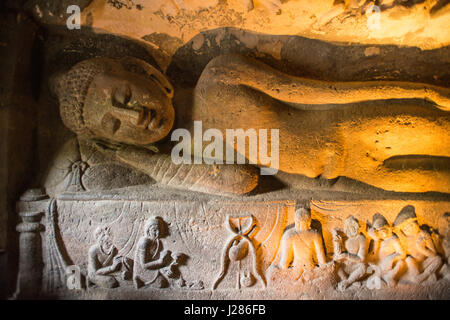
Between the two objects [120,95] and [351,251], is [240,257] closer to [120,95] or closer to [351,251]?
[351,251]

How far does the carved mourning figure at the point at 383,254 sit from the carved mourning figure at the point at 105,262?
1.80 meters

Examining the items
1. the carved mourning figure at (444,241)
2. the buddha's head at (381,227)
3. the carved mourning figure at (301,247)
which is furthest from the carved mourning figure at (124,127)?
the carved mourning figure at (444,241)

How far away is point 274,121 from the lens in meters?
2.13

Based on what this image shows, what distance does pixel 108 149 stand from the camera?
2127 millimetres

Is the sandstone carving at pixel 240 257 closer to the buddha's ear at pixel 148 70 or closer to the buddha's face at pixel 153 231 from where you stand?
the buddha's face at pixel 153 231

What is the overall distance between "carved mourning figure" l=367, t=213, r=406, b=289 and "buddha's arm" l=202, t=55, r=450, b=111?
883mm

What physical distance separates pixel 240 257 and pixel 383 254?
1.06 metres

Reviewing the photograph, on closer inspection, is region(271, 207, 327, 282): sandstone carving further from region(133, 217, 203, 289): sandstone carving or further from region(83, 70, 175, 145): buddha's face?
region(83, 70, 175, 145): buddha's face

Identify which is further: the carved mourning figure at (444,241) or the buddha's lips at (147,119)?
the carved mourning figure at (444,241)

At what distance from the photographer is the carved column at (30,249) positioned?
6.77ft

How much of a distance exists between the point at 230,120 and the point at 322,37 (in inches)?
40.7

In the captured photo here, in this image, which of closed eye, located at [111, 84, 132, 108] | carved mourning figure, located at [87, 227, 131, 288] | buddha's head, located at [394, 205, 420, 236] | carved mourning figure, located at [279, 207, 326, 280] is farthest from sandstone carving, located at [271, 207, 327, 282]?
closed eye, located at [111, 84, 132, 108]

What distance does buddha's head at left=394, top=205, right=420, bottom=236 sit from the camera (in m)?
2.09

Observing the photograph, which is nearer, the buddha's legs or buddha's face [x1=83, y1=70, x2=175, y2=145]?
buddha's face [x1=83, y1=70, x2=175, y2=145]
